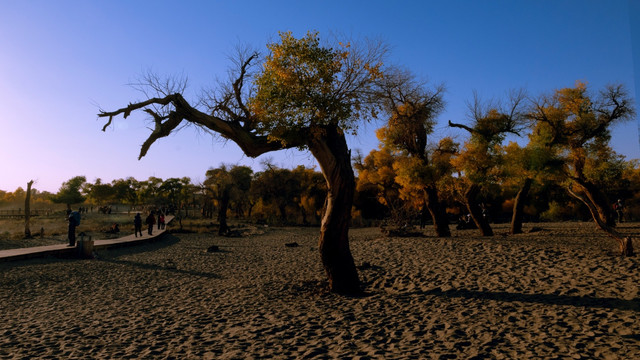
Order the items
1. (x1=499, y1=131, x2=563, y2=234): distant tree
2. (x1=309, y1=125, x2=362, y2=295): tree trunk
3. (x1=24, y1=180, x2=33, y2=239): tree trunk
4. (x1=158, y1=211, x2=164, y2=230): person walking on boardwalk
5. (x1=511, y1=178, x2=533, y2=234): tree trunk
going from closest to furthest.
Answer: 1. (x1=309, y1=125, x2=362, y2=295): tree trunk
2. (x1=499, y1=131, x2=563, y2=234): distant tree
3. (x1=511, y1=178, x2=533, y2=234): tree trunk
4. (x1=24, y1=180, x2=33, y2=239): tree trunk
5. (x1=158, y1=211, x2=164, y2=230): person walking on boardwalk

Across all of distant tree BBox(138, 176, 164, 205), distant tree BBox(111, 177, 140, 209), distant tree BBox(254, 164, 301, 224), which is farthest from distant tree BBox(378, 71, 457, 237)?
distant tree BBox(111, 177, 140, 209)

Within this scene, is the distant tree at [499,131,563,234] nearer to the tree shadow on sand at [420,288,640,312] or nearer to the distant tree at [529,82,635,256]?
the distant tree at [529,82,635,256]

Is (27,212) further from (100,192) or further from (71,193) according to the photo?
(71,193)

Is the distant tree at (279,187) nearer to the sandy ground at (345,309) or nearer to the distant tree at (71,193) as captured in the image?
the sandy ground at (345,309)

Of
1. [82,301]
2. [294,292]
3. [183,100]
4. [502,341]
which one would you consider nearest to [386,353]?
[502,341]

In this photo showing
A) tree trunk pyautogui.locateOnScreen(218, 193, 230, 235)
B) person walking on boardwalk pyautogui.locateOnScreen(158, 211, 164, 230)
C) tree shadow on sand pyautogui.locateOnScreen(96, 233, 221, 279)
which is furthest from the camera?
person walking on boardwalk pyautogui.locateOnScreen(158, 211, 164, 230)

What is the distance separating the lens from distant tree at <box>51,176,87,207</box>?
95.9 meters

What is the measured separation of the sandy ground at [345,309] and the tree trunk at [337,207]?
54 centimetres

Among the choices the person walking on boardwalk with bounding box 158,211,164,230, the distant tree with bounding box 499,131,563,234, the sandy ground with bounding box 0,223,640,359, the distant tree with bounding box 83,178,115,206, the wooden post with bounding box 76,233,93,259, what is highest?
the distant tree with bounding box 83,178,115,206

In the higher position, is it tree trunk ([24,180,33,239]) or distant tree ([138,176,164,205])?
distant tree ([138,176,164,205])

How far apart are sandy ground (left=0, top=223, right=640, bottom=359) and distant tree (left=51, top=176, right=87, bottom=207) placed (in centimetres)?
9624

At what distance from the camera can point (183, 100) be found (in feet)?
27.8

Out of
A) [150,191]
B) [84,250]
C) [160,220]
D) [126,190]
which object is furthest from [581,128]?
[126,190]

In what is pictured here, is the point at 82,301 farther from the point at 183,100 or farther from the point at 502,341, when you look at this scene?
the point at 502,341
